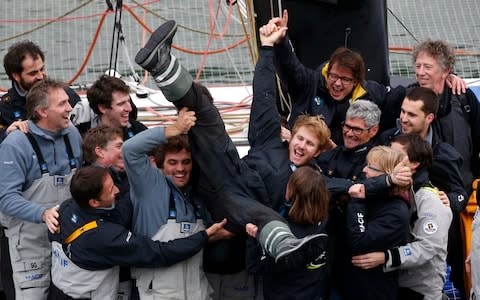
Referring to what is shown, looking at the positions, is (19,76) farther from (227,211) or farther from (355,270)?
(355,270)

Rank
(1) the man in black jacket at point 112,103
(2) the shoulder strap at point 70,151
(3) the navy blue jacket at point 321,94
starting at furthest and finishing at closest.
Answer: (3) the navy blue jacket at point 321,94
(1) the man in black jacket at point 112,103
(2) the shoulder strap at point 70,151

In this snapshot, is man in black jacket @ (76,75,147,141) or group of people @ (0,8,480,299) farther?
man in black jacket @ (76,75,147,141)

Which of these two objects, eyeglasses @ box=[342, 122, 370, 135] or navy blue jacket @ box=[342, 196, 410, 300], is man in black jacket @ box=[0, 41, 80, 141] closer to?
eyeglasses @ box=[342, 122, 370, 135]

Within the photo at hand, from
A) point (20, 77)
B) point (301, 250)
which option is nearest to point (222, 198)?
point (301, 250)

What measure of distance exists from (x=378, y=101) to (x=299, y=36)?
846mm

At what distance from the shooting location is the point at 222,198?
427 centimetres

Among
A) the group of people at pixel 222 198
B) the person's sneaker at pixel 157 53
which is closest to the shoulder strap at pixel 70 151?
the group of people at pixel 222 198

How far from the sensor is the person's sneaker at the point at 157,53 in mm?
3902

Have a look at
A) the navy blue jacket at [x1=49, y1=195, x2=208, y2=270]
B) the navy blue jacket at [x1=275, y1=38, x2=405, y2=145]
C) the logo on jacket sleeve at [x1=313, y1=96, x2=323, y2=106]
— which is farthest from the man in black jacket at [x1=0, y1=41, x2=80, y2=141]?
the logo on jacket sleeve at [x1=313, y1=96, x2=323, y2=106]

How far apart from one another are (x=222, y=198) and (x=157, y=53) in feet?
2.40

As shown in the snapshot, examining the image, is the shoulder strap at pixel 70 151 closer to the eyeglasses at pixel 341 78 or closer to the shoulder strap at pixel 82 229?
the shoulder strap at pixel 82 229

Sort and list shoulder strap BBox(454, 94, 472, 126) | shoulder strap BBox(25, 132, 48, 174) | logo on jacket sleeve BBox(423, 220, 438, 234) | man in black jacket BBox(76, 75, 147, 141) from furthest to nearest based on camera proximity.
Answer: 1. shoulder strap BBox(454, 94, 472, 126)
2. man in black jacket BBox(76, 75, 147, 141)
3. shoulder strap BBox(25, 132, 48, 174)
4. logo on jacket sleeve BBox(423, 220, 438, 234)

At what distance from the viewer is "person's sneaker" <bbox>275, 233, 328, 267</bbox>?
3820 mm

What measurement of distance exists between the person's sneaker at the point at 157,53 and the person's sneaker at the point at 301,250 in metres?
0.85
